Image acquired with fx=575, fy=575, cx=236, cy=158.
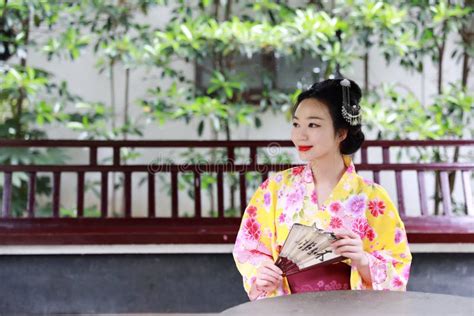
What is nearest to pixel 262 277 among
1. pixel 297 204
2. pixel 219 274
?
pixel 297 204

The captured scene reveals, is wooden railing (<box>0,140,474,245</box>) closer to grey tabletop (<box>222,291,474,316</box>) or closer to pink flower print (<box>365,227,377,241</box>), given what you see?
pink flower print (<box>365,227,377,241</box>)

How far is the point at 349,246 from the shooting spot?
1.40 metres

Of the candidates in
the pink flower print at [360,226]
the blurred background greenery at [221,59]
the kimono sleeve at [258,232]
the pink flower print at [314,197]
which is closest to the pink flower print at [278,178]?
the kimono sleeve at [258,232]

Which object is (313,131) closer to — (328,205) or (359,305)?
(328,205)

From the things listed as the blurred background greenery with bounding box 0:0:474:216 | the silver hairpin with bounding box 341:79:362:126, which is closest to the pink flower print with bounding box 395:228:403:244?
the silver hairpin with bounding box 341:79:362:126

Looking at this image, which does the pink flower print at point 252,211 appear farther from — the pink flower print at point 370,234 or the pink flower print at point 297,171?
the pink flower print at point 370,234

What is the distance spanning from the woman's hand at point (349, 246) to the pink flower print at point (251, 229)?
0.95 feet

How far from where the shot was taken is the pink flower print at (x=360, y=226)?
61.0 inches

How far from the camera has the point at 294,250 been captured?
4.60 ft

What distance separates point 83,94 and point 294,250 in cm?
310

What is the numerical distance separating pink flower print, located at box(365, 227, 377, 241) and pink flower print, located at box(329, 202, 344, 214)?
0.09 metres

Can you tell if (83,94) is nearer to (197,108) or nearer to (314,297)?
(197,108)

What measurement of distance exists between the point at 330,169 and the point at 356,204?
4.9 inches

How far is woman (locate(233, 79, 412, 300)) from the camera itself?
1.53 metres
